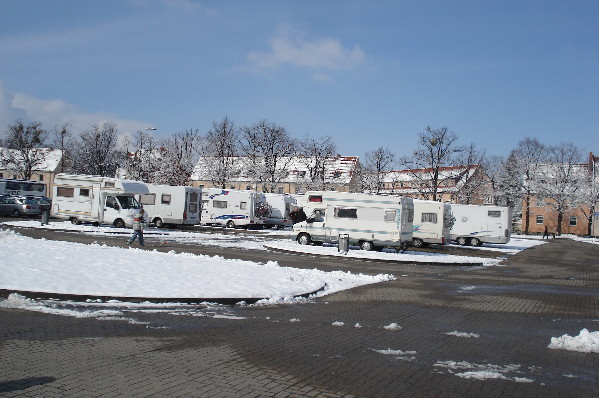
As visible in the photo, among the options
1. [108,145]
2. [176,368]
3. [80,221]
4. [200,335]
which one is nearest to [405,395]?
[176,368]

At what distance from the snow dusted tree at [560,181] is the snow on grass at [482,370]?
81.3 m

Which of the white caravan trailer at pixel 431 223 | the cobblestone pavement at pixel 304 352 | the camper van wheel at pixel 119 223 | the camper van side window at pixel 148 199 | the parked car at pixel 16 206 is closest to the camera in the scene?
the cobblestone pavement at pixel 304 352

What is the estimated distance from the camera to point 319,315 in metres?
10.8

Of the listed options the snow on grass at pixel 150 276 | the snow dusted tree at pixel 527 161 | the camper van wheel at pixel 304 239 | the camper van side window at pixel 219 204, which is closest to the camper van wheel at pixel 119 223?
the camper van side window at pixel 219 204

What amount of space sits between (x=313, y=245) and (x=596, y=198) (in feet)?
205

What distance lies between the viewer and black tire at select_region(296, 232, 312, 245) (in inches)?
1248

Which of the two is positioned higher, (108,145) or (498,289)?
(108,145)

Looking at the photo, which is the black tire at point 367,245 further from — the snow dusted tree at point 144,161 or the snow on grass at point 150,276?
the snow dusted tree at point 144,161

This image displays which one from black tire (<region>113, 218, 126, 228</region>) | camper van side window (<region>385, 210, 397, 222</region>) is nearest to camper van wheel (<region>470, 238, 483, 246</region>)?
camper van side window (<region>385, 210, 397, 222</region>)

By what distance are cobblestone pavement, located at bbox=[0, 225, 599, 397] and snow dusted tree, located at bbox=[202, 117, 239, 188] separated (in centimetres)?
5750

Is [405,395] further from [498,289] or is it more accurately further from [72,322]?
[498,289]

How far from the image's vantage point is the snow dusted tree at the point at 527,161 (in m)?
84.1

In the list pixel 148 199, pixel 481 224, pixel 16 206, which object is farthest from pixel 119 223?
pixel 481 224

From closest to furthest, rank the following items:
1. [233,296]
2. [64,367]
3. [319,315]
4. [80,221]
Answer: [64,367] < [319,315] < [233,296] < [80,221]
